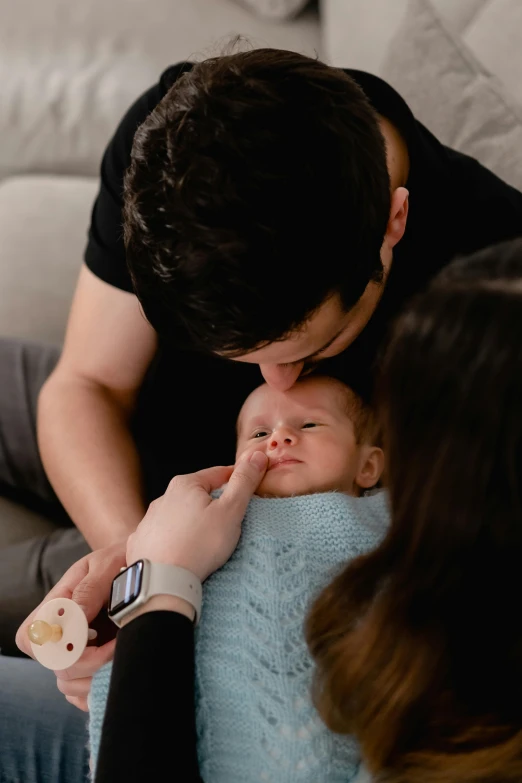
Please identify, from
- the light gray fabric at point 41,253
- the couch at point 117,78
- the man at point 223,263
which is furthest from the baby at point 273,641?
the light gray fabric at point 41,253

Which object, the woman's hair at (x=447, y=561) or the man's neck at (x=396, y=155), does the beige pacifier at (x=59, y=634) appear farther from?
the man's neck at (x=396, y=155)

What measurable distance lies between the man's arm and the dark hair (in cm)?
37

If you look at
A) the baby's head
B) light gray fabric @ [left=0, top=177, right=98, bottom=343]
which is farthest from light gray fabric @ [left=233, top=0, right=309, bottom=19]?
the baby's head

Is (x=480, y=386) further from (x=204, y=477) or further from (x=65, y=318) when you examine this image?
(x=65, y=318)

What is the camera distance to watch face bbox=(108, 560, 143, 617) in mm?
759

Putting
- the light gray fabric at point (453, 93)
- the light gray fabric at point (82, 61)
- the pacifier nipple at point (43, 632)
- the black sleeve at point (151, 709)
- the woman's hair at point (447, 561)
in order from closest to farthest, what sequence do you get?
the woman's hair at point (447, 561)
the black sleeve at point (151, 709)
the pacifier nipple at point (43, 632)
the light gray fabric at point (453, 93)
the light gray fabric at point (82, 61)

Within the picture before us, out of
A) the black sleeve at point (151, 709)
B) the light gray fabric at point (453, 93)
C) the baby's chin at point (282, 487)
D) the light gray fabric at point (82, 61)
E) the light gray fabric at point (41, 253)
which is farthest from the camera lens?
the light gray fabric at point (82, 61)

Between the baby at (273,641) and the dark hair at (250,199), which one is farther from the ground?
the dark hair at (250,199)

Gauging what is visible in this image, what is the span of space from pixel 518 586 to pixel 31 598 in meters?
0.78

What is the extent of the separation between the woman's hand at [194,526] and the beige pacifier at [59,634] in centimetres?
9

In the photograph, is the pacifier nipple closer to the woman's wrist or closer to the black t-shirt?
the woman's wrist

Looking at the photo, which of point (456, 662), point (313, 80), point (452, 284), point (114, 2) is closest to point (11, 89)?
point (114, 2)

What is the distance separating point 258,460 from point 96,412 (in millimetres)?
331

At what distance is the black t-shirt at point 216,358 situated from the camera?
1055mm
